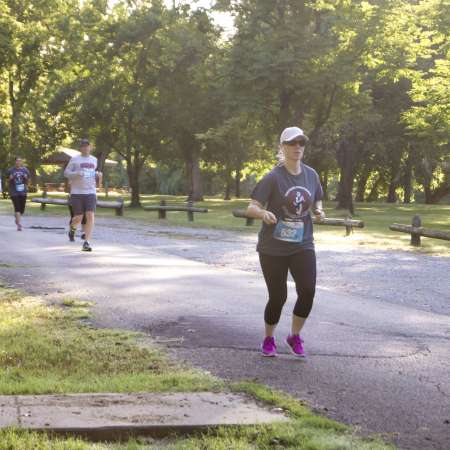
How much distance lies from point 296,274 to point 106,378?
1737 mm

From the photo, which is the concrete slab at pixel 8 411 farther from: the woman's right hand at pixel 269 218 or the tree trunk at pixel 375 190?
the tree trunk at pixel 375 190

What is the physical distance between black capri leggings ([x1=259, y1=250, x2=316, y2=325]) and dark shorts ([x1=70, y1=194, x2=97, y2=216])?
909 cm

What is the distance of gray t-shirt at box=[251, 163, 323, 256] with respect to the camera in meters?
6.18

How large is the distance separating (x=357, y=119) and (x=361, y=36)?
562cm

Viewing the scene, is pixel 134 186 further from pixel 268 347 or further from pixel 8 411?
pixel 8 411

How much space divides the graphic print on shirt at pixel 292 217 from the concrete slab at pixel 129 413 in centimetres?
159

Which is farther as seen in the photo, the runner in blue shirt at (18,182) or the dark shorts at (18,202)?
the dark shorts at (18,202)

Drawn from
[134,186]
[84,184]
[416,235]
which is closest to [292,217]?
[84,184]

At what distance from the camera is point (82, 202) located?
1500cm

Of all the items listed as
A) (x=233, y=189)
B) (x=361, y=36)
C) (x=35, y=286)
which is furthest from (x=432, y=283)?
(x=233, y=189)

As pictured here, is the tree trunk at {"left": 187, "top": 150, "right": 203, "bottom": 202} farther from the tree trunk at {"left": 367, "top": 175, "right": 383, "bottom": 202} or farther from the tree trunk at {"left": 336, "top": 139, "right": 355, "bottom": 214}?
the tree trunk at {"left": 367, "top": 175, "right": 383, "bottom": 202}

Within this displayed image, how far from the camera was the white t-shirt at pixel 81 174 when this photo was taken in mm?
14719

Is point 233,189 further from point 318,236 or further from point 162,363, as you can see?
point 162,363

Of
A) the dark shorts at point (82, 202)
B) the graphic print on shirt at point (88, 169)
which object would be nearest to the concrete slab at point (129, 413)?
the graphic print on shirt at point (88, 169)
